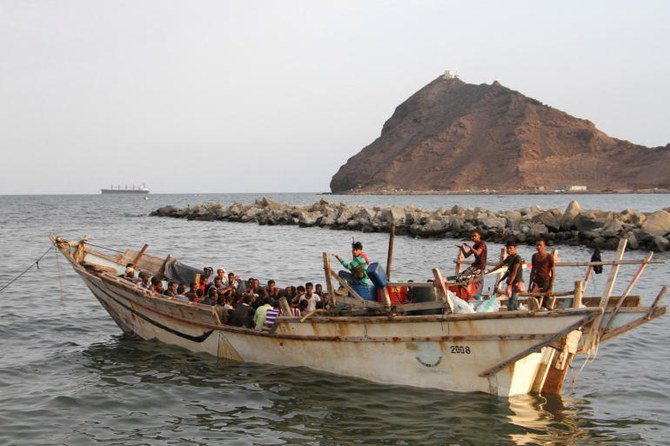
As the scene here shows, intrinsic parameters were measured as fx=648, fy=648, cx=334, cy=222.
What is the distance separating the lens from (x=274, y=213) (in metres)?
59.7

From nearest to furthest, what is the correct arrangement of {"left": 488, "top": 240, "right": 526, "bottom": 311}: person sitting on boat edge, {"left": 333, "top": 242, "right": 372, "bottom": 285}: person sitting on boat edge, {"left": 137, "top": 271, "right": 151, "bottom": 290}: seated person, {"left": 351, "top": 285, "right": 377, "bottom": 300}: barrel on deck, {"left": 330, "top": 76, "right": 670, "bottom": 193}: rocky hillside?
{"left": 488, "top": 240, "right": 526, "bottom": 311}: person sitting on boat edge
{"left": 351, "top": 285, "right": 377, "bottom": 300}: barrel on deck
{"left": 333, "top": 242, "right": 372, "bottom": 285}: person sitting on boat edge
{"left": 137, "top": 271, "right": 151, "bottom": 290}: seated person
{"left": 330, "top": 76, "right": 670, "bottom": 193}: rocky hillside

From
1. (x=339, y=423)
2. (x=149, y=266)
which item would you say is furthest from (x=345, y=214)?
(x=339, y=423)

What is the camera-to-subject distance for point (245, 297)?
13.7 m

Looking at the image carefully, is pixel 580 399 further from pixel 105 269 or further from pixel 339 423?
pixel 105 269

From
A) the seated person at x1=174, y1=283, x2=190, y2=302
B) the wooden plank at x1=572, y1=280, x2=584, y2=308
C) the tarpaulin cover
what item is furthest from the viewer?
the tarpaulin cover

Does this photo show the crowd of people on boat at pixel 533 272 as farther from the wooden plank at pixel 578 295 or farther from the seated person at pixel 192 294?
the seated person at pixel 192 294

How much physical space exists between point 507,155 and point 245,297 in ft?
515

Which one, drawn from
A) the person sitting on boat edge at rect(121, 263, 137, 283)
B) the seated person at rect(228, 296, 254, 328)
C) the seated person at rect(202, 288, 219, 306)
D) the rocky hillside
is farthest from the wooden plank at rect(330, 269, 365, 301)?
the rocky hillside

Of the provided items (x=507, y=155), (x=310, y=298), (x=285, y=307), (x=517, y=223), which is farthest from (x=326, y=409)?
(x=507, y=155)

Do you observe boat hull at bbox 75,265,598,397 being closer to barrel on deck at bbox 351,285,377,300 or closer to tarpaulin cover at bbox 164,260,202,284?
barrel on deck at bbox 351,285,377,300

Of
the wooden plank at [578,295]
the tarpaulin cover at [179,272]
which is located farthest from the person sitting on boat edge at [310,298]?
the wooden plank at [578,295]

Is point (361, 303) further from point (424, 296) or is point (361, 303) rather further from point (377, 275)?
point (424, 296)

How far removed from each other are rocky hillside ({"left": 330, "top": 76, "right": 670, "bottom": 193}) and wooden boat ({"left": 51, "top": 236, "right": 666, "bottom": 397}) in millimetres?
144745

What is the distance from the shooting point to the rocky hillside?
15375cm
